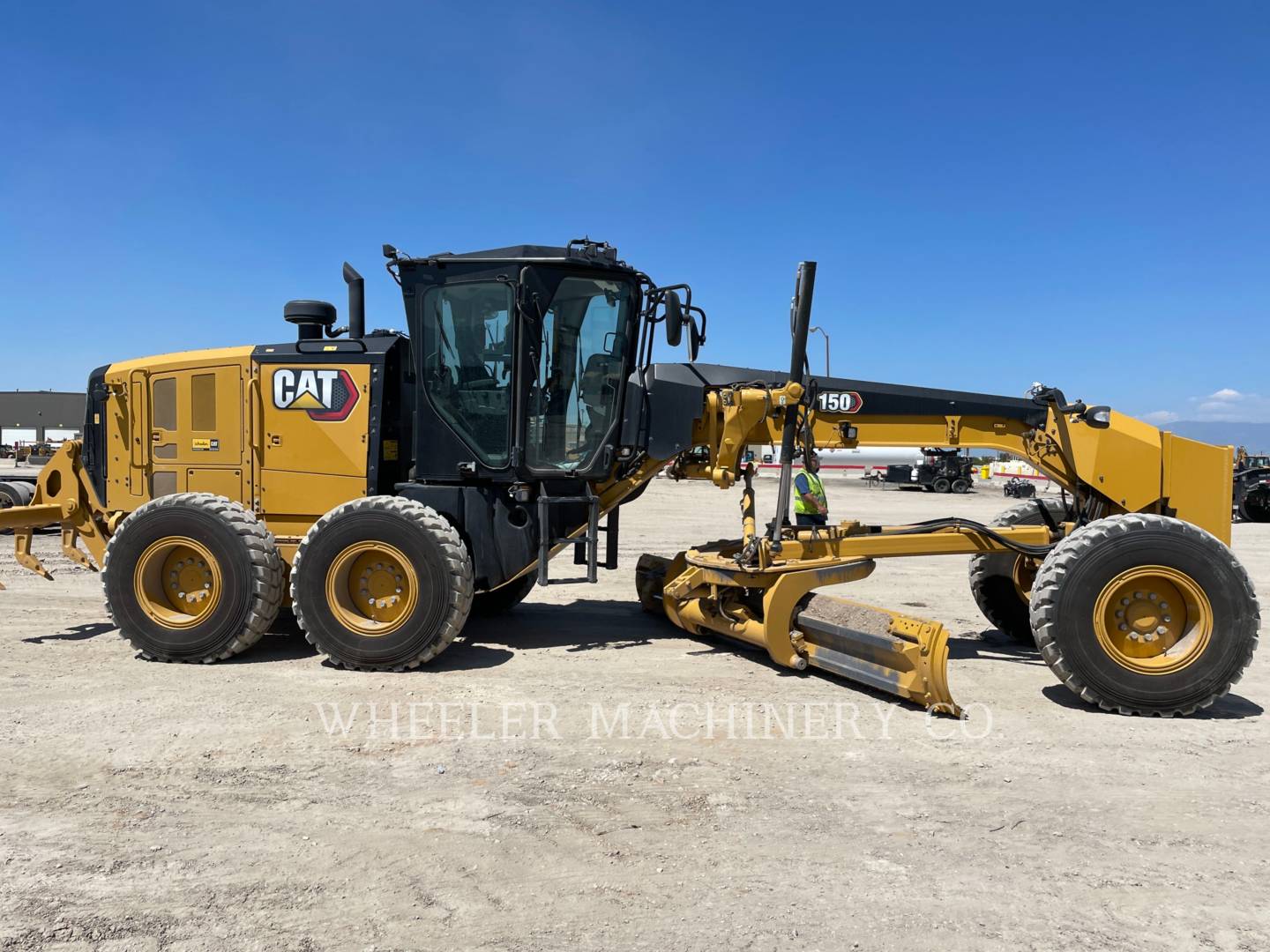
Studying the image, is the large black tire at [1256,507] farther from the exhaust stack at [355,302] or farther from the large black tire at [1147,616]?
the exhaust stack at [355,302]

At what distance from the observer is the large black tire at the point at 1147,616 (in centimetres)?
528

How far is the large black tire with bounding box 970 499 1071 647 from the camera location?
7055 millimetres

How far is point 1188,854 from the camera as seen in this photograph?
3.56m

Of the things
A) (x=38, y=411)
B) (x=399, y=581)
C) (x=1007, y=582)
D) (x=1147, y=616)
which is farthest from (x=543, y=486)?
(x=38, y=411)

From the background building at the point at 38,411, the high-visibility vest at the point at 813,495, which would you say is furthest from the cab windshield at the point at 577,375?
the background building at the point at 38,411

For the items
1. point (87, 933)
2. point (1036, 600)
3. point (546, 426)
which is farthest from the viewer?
point (546, 426)

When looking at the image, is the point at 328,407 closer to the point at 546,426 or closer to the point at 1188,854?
the point at 546,426

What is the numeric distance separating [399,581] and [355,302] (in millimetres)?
2526

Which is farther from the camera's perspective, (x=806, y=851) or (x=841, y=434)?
(x=841, y=434)

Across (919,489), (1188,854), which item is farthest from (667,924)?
(919,489)

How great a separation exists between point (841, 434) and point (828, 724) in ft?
7.63

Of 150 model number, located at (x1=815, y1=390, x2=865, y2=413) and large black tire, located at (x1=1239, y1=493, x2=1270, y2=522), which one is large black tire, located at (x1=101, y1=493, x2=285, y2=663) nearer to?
150 model number, located at (x1=815, y1=390, x2=865, y2=413)

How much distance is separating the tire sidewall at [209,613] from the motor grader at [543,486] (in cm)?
2

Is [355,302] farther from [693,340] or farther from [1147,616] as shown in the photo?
[1147,616]
